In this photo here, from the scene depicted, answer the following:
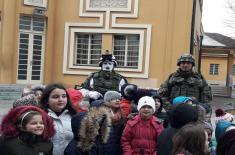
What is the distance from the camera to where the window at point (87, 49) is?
19188 mm

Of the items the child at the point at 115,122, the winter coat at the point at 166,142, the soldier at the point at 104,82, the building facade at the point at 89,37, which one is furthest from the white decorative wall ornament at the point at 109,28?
the winter coat at the point at 166,142

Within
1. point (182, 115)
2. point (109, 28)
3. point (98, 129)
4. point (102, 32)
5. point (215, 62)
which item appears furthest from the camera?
point (215, 62)

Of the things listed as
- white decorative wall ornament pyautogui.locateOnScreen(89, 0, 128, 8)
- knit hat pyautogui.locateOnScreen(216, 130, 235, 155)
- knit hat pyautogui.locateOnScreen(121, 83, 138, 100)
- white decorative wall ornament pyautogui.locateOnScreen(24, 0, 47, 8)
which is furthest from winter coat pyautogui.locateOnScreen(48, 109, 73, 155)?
white decorative wall ornament pyautogui.locateOnScreen(24, 0, 47, 8)

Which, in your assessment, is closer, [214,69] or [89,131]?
[89,131]

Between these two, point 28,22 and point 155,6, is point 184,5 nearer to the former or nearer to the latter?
point 155,6

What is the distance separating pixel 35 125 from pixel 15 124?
173mm

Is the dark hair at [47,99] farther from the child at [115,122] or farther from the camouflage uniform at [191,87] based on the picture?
the camouflage uniform at [191,87]

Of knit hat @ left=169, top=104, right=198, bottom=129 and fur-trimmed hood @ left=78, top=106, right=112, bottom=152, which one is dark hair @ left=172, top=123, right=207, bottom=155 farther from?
fur-trimmed hood @ left=78, top=106, right=112, bottom=152

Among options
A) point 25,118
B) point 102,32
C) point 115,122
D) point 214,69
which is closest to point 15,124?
point 25,118

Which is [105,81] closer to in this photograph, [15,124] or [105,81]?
[105,81]

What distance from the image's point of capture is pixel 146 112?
534cm

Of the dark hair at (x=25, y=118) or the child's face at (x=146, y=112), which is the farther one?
the child's face at (x=146, y=112)

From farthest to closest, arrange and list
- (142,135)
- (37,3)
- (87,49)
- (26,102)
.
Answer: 1. (87,49)
2. (37,3)
3. (142,135)
4. (26,102)

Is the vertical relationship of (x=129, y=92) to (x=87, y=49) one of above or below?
below
